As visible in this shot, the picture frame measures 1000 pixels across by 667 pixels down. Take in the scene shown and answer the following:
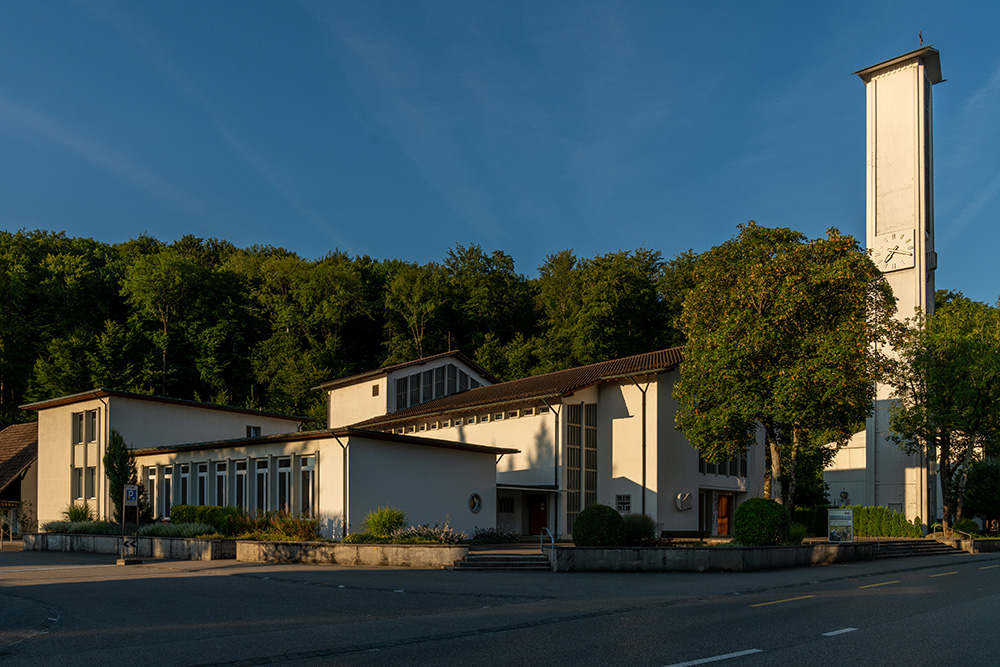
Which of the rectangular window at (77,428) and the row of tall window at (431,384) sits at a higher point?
the row of tall window at (431,384)

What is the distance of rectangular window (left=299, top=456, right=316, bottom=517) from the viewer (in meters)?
27.2

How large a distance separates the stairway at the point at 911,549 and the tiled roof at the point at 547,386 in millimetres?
9909

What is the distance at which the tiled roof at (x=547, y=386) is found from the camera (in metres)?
33.3

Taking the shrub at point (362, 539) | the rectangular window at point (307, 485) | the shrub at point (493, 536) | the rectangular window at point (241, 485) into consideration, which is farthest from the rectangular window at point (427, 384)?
the shrub at point (362, 539)

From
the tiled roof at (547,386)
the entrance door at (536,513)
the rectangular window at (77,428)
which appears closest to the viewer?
the tiled roof at (547,386)

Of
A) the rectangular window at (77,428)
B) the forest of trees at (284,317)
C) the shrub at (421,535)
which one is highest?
the forest of trees at (284,317)

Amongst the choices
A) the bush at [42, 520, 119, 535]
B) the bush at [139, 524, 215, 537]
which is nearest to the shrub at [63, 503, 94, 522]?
the bush at [42, 520, 119, 535]

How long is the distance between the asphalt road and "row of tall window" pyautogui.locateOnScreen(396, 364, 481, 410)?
971 inches

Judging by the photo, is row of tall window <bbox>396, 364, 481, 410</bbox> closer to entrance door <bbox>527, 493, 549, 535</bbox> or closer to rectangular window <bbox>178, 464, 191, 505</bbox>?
entrance door <bbox>527, 493, 549, 535</bbox>

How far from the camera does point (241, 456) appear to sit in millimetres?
30594

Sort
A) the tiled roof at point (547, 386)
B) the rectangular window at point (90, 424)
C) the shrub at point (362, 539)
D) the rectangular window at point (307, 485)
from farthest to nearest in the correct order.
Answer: the rectangular window at point (90, 424)
the tiled roof at point (547, 386)
the rectangular window at point (307, 485)
the shrub at point (362, 539)

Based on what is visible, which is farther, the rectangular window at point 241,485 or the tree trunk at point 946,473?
the tree trunk at point 946,473

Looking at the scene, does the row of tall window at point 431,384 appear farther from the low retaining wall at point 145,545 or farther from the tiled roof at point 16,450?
the tiled roof at point 16,450

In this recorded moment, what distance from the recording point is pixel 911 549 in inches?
1211
